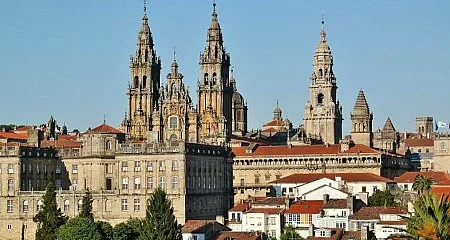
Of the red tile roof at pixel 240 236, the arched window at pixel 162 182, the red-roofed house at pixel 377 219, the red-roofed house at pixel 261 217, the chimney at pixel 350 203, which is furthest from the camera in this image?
the arched window at pixel 162 182

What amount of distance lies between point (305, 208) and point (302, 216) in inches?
49.2

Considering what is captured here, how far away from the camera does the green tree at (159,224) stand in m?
79.2

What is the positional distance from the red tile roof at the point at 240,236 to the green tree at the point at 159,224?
3.37 m

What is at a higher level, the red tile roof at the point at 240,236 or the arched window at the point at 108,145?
the arched window at the point at 108,145

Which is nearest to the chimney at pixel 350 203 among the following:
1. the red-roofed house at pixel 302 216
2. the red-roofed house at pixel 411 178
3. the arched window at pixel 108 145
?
the red-roofed house at pixel 302 216

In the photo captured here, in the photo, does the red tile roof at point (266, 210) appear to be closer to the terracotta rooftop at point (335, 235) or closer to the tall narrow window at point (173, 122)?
the terracotta rooftop at point (335, 235)

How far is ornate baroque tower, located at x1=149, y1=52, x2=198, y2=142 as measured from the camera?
141625mm

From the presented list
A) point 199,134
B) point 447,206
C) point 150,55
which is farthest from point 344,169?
point 447,206

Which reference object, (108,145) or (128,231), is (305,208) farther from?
(108,145)

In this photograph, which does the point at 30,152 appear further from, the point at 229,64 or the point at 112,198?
the point at 229,64

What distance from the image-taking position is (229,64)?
149250mm

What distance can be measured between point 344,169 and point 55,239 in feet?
167

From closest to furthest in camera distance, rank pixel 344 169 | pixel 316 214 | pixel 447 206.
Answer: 1. pixel 447 206
2. pixel 316 214
3. pixel 344 169

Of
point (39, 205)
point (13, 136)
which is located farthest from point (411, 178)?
point (13, 136)
